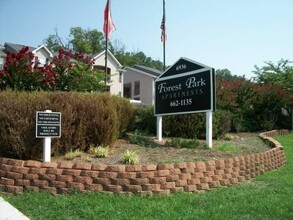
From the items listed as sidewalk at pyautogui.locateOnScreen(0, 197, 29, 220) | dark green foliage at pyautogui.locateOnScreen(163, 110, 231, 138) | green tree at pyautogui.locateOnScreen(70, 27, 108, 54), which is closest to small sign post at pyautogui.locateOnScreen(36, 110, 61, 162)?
sidewalk at pyautogui.locateOnScreen(0, 197, 29, 220)

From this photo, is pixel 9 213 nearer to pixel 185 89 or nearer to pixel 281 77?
pixel 185 89

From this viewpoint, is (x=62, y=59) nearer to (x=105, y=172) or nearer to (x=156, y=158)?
(x=156, y=158)

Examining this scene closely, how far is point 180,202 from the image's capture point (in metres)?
6.30

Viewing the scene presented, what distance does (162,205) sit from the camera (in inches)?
240

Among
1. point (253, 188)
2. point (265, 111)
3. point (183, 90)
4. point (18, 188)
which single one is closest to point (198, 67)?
point (183, 90)

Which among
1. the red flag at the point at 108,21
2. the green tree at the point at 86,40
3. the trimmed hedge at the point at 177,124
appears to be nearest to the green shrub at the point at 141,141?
the trimmed hedge at the point at 177,124

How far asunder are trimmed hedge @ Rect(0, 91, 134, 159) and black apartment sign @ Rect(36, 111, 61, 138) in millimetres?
412

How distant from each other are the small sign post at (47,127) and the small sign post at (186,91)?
4.11 m

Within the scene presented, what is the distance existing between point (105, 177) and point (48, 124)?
172 cm

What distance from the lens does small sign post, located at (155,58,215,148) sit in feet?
33.4

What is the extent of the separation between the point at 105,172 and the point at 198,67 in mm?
4871

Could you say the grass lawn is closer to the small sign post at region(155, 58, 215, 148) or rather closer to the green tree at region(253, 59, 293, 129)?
the small sign post at region(155, 58, 215, 148)

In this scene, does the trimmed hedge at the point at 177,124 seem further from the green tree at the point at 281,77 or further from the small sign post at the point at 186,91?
the green tree at the point at 281,77

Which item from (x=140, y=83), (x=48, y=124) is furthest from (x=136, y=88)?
(x=48, y=124)
